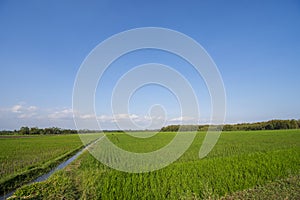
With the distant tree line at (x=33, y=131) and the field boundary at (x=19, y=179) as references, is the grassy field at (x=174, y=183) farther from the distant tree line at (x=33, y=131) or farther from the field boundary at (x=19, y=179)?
the distant tree line at (x=33, y=131)

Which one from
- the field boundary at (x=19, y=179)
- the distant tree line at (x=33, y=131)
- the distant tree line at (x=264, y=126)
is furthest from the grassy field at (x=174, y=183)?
the distant tree line at (x=33, y=131)

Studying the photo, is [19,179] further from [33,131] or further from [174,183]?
[33,131]

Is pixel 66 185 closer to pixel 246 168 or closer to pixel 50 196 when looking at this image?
pixel 50 196

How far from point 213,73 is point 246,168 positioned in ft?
14.7

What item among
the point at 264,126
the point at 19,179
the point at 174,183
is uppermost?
the point at 264,126

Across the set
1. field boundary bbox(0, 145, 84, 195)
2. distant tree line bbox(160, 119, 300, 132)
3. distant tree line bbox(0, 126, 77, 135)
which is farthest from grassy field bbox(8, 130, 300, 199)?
distant tree line bbox(0, 126, 77, 135)

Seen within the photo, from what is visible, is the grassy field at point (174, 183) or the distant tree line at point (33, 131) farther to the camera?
the distant tree line at point (33, 131)

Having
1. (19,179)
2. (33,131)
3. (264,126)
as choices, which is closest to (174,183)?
(19,179)

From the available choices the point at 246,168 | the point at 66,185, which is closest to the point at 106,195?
the point at 66,185

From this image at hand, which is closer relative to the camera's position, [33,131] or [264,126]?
[264,126]

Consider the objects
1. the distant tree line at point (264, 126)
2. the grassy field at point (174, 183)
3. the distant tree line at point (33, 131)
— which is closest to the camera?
the grassy field at point (174, 183)

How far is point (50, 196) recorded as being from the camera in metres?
6.32

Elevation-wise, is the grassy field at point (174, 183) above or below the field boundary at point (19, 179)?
above

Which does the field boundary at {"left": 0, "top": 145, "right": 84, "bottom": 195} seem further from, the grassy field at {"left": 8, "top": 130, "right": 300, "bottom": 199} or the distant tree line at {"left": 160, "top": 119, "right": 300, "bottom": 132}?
the distant tree line at {"left": 160, "top": 119, "right": 300, "bottom": 132}
